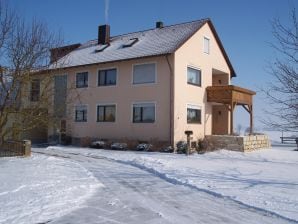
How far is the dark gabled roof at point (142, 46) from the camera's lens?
25844mm

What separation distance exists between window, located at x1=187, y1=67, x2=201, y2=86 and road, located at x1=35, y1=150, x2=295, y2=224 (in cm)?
1497

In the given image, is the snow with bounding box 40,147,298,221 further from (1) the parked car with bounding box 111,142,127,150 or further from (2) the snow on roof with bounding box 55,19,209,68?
(2) the snow on roof with bounding box 55,19,209,68

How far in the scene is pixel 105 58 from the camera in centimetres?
2831

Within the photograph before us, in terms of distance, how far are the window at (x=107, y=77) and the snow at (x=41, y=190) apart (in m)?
13.1

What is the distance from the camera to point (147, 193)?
409 inches

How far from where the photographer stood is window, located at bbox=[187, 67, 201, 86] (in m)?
26.4

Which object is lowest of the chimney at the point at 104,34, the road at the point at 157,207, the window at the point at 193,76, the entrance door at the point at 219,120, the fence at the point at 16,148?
the road at the point at 157,207

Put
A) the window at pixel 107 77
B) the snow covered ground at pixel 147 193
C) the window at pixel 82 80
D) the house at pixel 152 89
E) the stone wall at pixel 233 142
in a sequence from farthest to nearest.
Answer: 1. the window at pixel 82 80
2. the window at pixel 107 77
3. the house at pixel 152 89
4. the stone wall at pixel 233 142
5. the snow covered ground at pixel 147 193

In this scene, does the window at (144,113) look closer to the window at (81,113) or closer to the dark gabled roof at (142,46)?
the dark gabled roof at (142,46)

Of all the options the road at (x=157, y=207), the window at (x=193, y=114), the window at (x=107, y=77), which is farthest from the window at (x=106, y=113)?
the road at (x=157, y=207)

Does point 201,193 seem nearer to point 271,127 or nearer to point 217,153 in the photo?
point 271,127

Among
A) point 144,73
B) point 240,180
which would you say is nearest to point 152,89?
point 144,73

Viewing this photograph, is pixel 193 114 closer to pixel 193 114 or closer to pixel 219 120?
pixel 193 114

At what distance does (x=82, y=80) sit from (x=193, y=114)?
361 inches
